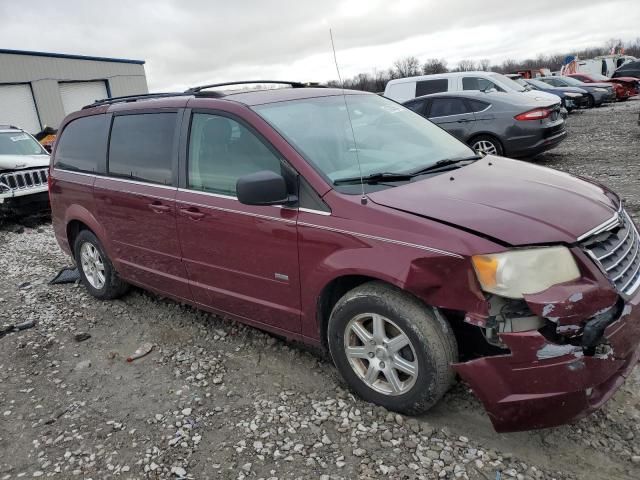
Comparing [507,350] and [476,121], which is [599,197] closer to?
[507,350]

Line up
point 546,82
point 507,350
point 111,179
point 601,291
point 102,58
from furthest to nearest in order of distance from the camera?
point 102,58 < point 546,82 < point 111,179 < point 507,350 < point 601,291

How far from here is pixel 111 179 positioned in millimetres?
4324

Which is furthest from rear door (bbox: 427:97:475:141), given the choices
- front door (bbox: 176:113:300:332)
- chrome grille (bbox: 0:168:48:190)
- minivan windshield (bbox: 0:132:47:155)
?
minivan windshield (bbox: 0:132:47:155)

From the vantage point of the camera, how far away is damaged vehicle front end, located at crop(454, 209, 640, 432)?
7.55ft

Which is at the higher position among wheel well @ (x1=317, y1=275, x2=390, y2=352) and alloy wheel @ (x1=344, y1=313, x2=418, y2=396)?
wheel well @ (x1=317, y1=275, x2=390, y2=352)

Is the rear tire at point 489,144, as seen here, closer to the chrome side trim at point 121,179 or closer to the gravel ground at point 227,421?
the gravel ground at point 227,421

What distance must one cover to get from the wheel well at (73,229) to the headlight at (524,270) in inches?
157

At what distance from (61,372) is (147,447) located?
53.3 inches

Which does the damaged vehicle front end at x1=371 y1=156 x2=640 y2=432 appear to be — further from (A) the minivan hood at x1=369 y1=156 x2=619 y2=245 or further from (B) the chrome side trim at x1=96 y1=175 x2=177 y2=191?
(B) the chrome side trim at x1=96 y1=175 x2=177 y2=191

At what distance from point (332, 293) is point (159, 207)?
5.26 feet

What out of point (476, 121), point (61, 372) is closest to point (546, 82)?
point (476, 121)

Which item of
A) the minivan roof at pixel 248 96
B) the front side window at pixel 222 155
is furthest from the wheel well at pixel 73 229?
the front side window at pixel 222 155

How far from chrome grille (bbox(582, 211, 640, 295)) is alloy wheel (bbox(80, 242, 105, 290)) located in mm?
4223

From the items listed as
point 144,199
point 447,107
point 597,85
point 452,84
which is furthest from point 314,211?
point 597,85
